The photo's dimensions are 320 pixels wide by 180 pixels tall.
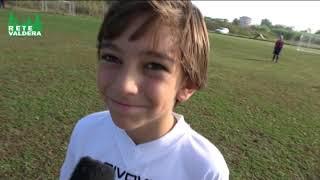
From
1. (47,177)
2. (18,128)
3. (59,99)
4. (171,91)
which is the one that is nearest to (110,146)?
(171,91)

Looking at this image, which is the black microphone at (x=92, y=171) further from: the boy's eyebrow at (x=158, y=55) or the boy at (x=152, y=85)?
the boy's eyebrow at (x=158, y=55)

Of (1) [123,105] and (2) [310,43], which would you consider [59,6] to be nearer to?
(2) [310,43]

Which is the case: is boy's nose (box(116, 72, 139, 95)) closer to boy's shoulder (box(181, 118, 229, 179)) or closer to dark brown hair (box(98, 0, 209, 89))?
dark brown hair (box(98, 0, 209, 89))

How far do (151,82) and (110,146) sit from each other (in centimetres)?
46

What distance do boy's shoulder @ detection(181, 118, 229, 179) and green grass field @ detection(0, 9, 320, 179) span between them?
128 inches

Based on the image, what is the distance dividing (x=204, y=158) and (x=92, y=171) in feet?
1.95

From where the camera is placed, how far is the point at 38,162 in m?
4.53

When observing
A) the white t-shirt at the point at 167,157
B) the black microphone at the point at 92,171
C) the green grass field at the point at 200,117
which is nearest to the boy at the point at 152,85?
the white t-shirt at the point at 167,157

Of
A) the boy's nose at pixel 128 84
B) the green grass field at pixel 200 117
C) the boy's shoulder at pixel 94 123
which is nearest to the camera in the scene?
the boy's nose at pixel 128 84

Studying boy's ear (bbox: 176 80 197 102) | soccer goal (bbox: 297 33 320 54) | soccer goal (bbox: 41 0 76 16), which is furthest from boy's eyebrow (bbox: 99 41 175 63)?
soccer goal (bbox: 41 0 76 16)

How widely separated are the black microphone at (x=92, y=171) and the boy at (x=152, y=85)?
0.91ft

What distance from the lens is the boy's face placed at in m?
1.16

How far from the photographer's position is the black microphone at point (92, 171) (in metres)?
0.91

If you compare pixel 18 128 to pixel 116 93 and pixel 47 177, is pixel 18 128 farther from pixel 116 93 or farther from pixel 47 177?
pixel 116 93
